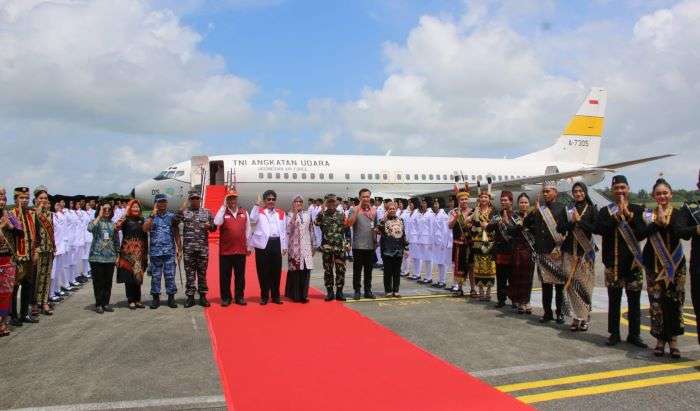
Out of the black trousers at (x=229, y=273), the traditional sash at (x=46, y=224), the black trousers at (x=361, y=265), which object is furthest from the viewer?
the black trousers at (x=361, y=265)

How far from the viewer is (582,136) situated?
2925 cm

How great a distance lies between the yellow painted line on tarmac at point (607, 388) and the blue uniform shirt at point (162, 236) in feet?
19.3

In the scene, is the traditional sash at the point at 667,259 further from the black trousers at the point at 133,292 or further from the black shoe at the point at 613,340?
the black trousers at the point at 133,292

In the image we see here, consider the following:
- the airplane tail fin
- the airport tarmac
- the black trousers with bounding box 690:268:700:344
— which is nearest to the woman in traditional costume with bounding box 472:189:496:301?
the airport tarmac

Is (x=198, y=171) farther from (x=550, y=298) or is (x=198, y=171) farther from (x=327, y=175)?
(x=550, y=298)

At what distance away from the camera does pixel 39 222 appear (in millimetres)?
7172

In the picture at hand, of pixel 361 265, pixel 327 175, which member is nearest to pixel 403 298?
pixel 361 265

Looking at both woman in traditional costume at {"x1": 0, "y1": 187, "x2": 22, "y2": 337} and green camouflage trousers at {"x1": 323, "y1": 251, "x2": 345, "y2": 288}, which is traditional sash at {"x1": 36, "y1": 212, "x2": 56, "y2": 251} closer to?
woman in traditional costume at {"x1": 0, "y1": 187, "x2": 22, "y2": 337}

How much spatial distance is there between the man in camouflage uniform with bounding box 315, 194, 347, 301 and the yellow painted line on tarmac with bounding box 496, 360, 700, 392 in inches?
170

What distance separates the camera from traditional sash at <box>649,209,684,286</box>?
17.1ft

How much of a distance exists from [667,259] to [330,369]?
3585mm

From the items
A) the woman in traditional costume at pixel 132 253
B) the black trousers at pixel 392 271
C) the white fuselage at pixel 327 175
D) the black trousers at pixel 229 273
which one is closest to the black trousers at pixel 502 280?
the black trousers at pixel 392 271

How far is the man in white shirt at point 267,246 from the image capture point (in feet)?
27.1

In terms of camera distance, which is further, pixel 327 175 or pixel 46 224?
pixel 327 175
